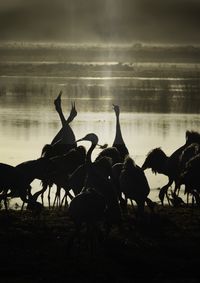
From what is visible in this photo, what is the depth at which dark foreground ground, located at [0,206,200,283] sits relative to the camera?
8688 millimetres

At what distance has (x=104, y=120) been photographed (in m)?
29.4

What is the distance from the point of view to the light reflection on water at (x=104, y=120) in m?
20.6

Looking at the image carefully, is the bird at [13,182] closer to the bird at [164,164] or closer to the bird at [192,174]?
the bird at [192,174]

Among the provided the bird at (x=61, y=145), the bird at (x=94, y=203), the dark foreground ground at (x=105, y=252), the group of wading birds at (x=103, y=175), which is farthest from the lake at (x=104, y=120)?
the bird at (x=94, y=203)

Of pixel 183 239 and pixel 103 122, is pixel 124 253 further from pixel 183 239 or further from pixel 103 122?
pixel 103 122

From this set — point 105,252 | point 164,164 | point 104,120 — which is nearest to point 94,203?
point 105,252

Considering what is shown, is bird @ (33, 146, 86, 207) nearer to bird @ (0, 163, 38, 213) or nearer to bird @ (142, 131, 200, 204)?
bird @ (0, 163, 38, 213)

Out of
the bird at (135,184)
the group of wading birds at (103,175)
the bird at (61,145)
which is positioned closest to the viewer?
the group of wading birds at (103,175)

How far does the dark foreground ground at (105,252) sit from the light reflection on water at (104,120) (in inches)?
164

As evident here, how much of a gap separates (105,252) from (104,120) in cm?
1990

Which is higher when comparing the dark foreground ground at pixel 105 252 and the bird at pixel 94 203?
the bird at pixel 94 203

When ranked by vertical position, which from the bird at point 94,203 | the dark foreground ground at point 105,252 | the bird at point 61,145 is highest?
the bird at point 61,145

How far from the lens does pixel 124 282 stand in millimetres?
8422

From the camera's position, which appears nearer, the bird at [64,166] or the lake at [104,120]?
the bird at [64,166]
